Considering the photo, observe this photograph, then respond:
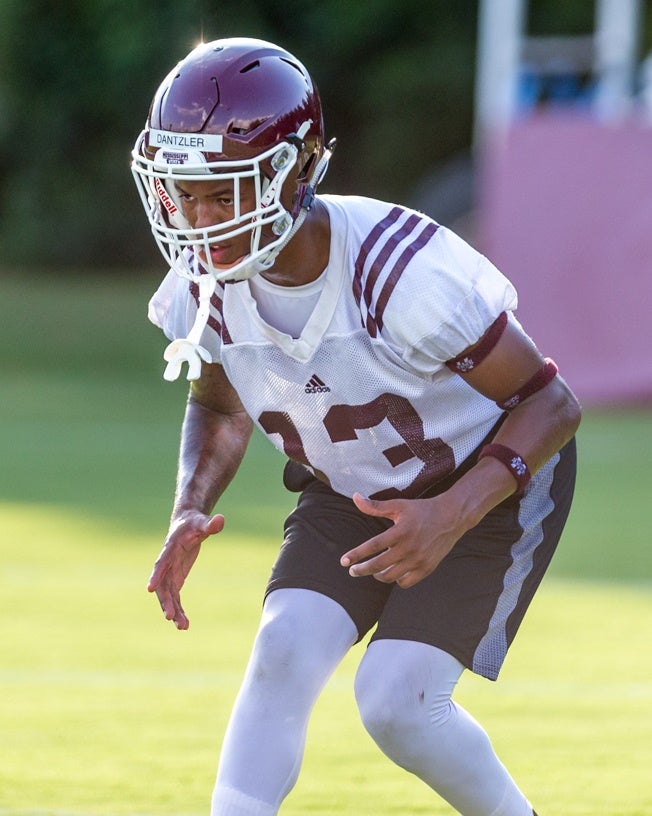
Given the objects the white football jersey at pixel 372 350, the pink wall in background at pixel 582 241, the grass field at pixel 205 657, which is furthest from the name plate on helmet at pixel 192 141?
the pink wall in background at pixel 582 241

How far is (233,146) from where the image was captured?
330 centimetres

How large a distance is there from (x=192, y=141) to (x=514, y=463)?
0.89m

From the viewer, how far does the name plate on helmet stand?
3.27 metres

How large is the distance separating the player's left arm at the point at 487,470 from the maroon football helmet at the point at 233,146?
18.9 inches

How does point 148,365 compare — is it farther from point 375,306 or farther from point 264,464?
point 375,306

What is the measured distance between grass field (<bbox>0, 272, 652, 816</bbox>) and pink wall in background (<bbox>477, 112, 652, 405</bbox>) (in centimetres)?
69

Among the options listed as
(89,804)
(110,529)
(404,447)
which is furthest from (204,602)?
(404,447)

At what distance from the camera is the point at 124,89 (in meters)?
23.0

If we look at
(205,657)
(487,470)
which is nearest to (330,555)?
(487,470)

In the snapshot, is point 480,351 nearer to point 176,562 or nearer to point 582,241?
point 176,562

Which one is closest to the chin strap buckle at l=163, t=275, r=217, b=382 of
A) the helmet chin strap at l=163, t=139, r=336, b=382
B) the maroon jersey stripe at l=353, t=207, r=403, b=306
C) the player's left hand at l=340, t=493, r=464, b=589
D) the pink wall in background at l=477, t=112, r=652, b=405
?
the helmet chin strap at l=163, t=139, r=336, b=382

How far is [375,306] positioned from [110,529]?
5067 millimetres

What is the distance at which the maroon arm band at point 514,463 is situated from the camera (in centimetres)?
331

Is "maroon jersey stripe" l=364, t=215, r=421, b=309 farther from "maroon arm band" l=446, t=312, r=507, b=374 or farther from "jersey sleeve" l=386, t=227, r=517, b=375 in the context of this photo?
"maroon arm band" l=446, t=312, r=507, b=374
